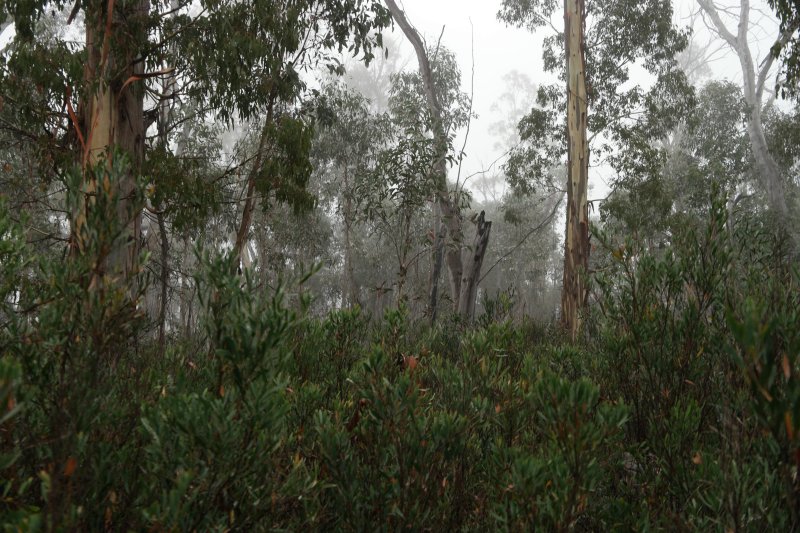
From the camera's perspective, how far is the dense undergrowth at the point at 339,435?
1.26m

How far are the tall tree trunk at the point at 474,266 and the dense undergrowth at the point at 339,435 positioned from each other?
22.9 ft

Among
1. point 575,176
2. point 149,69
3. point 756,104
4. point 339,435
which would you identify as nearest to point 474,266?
point 575,176

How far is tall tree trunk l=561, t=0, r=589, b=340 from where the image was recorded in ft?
30.9

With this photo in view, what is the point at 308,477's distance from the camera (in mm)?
1493

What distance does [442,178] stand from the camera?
37.5 feet

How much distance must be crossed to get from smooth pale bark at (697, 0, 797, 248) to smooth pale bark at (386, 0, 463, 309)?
11344 mm

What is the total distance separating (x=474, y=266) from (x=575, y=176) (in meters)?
2.30

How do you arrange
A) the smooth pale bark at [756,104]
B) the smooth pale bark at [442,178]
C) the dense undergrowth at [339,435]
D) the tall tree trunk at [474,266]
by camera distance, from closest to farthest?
the dense undergrowth at [339,435] < the tall tree trunk at [474,266] < the smooth pale bark at [442,178] < the smooth pale bark at [756,104]

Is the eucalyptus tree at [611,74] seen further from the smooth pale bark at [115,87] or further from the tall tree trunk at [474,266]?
the smooth pale bark at [115,87]

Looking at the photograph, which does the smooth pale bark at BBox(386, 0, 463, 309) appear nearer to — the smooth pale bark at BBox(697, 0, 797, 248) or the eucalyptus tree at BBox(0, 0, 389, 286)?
the eucalyptus tree at BBox(0, 0, 389, 286)

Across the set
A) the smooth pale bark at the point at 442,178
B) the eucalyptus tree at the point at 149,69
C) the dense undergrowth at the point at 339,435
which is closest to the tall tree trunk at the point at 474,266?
the smooth pale bark at the point at 442,178

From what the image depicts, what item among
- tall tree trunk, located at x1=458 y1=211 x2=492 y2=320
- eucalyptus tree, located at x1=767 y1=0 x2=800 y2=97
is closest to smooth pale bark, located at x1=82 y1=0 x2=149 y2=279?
tall tree trunk, located at x1=458 y1=211 x2=492 y2=320

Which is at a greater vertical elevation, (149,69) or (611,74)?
(611,74)

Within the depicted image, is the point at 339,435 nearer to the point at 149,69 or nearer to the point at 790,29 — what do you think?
the point at 149,69
